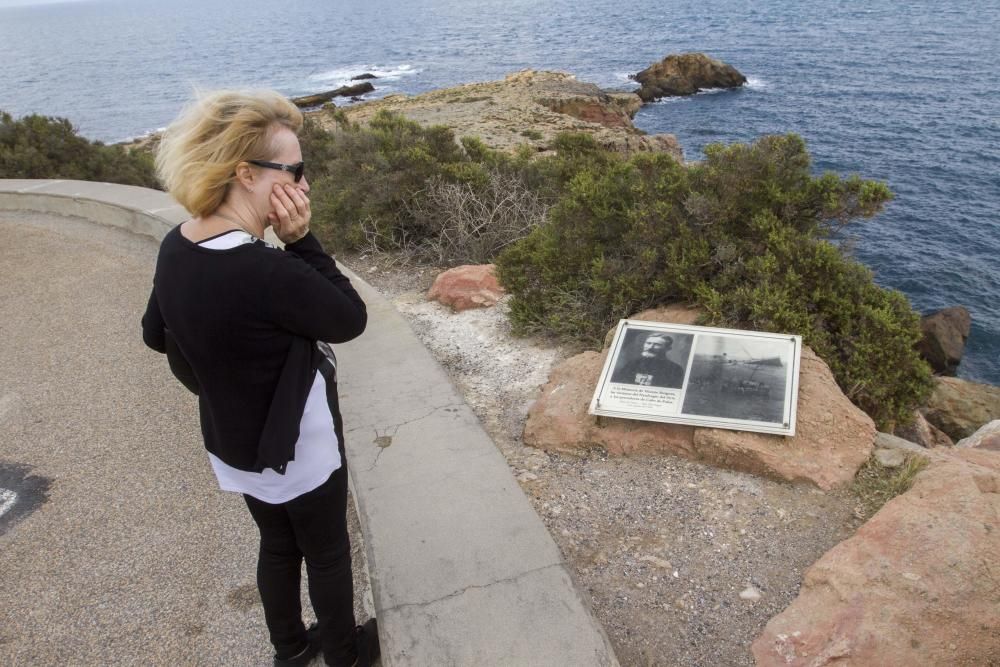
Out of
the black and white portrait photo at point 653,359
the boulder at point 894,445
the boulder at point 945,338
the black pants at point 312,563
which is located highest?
the black pants at point 312,563

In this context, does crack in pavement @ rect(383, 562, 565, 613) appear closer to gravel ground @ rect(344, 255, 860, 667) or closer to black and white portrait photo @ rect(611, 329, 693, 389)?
gravel ground @ rect(344, 255, 860, 667)

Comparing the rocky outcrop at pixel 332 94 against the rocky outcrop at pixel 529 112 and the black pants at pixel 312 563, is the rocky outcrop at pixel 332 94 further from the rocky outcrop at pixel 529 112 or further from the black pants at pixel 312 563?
the black pants at pixel 312 563

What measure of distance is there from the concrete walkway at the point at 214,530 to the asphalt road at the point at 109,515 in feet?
0.03

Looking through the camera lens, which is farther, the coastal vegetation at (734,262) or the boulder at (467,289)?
the boulder at (467,289)

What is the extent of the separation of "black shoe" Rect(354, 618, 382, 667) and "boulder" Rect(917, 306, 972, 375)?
517 inches

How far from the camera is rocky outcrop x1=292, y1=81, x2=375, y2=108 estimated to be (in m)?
44.9

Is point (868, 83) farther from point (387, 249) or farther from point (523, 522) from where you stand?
point (523, 522)

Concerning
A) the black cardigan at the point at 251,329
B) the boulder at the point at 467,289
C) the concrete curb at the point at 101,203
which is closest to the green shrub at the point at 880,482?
the black cardigan at the point at 251,329

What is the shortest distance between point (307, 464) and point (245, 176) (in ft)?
2.78

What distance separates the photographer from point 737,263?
4.61m

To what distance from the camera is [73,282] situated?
719cm

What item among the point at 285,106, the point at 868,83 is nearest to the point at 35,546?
the point at 285,106

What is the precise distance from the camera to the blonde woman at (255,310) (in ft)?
6.04

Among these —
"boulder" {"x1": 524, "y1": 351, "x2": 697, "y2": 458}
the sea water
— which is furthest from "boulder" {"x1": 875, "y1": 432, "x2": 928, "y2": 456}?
the sea water
